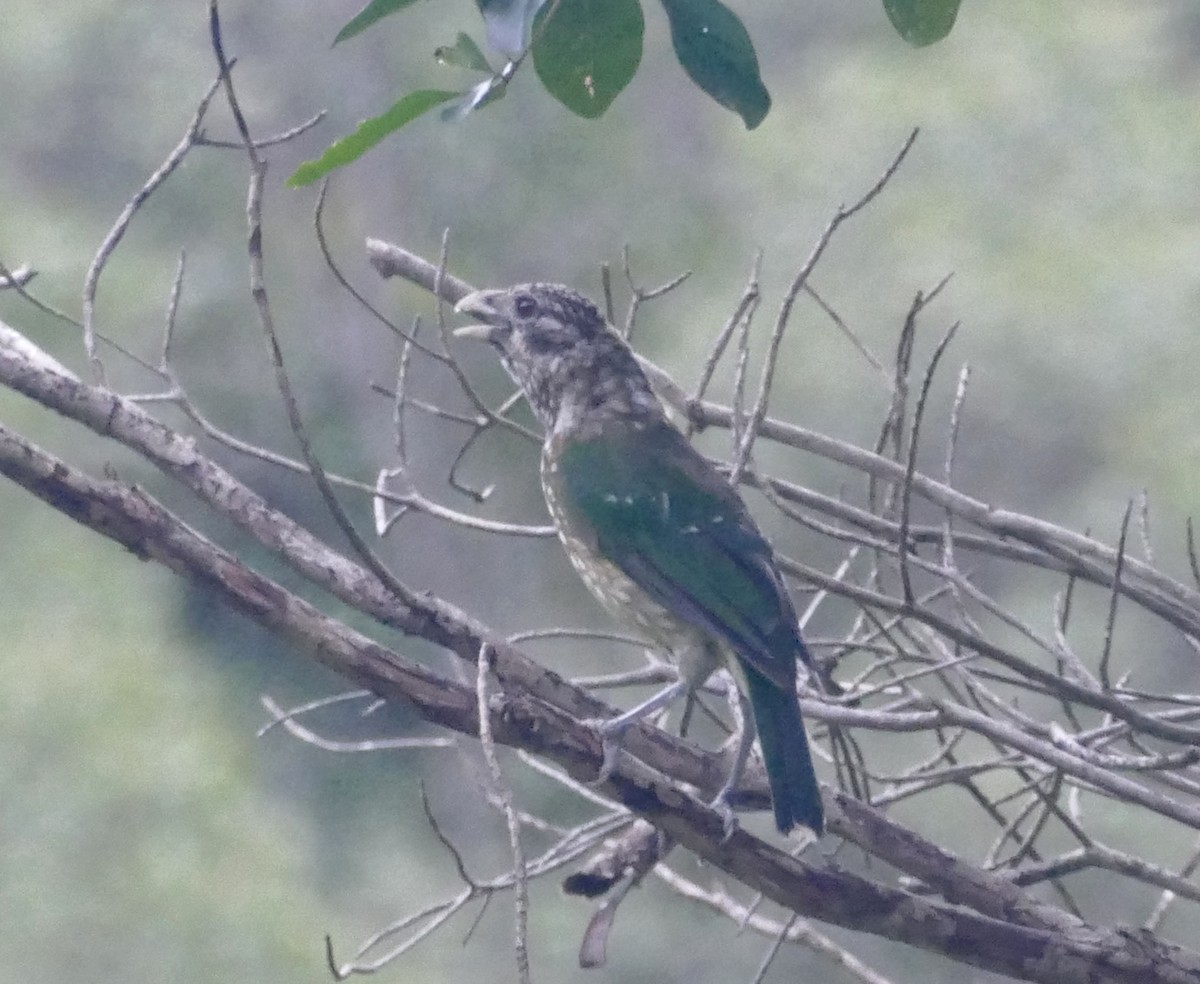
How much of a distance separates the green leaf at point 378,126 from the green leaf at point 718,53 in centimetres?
18

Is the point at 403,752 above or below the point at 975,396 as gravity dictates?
below

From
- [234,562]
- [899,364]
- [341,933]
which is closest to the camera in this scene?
[234,562]

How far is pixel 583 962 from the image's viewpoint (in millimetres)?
2004

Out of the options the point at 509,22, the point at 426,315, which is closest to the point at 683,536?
the point at 509,22

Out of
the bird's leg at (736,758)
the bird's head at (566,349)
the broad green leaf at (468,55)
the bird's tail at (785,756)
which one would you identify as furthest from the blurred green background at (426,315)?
the broad green leaf at (468,55)

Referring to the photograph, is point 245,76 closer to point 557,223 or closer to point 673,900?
point 557,223

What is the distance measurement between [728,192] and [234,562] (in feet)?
17.3

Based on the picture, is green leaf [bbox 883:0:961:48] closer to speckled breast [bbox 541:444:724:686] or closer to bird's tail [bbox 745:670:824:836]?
bird's tail [bbox 745:670:824:836]

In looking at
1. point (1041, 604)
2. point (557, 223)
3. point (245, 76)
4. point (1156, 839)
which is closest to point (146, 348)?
point (245, 76)

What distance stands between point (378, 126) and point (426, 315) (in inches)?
200

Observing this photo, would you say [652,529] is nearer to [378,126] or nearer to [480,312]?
[480,312]

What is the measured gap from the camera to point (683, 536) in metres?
2.34

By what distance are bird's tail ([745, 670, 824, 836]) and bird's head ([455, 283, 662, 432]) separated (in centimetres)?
60

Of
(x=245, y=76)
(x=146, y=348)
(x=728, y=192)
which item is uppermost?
(x=728, y=192)
